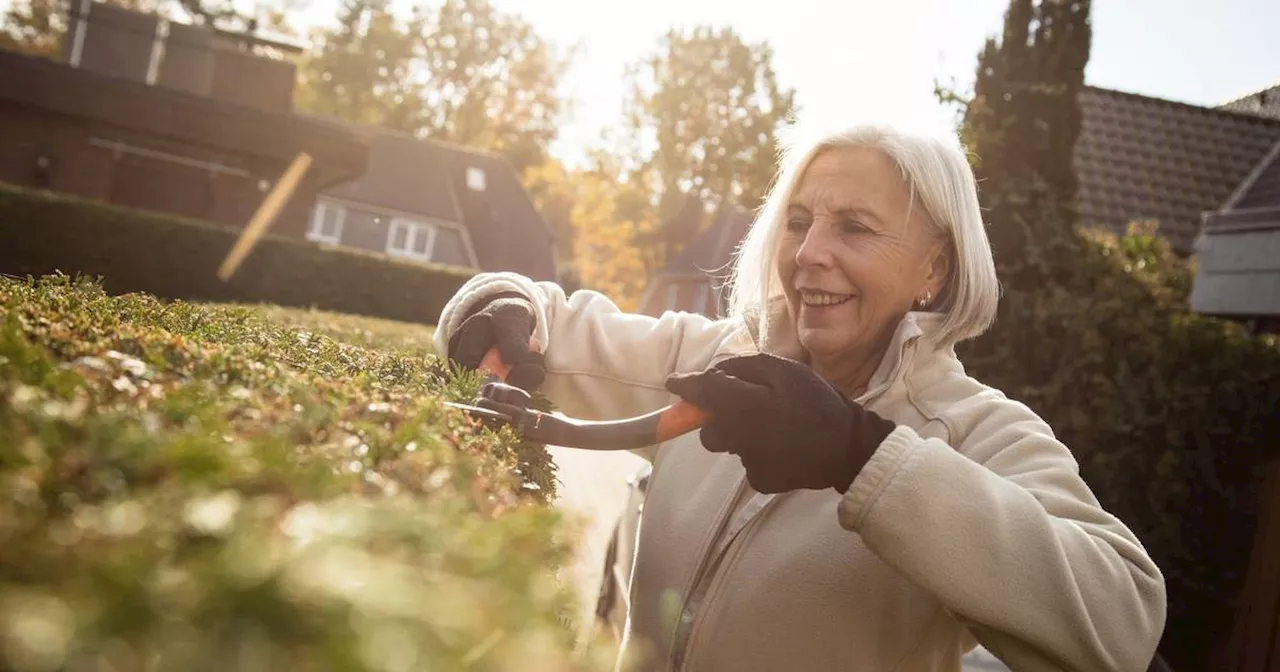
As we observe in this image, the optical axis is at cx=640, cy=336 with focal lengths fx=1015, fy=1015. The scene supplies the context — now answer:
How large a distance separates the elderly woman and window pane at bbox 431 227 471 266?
132ft

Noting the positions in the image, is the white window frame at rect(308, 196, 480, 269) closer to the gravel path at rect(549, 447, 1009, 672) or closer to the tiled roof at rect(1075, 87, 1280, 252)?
the tiled roof at rect(1075, 87, 1280, 252)

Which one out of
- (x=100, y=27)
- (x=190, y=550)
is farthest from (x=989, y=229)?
(x=100, y=27)

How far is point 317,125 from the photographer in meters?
22.2

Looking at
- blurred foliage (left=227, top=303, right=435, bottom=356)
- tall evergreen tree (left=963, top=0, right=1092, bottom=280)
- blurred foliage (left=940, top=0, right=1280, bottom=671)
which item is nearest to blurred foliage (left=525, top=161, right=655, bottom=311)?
tall evergreen tree (left=963, top=0, right=1092, bottom=280)

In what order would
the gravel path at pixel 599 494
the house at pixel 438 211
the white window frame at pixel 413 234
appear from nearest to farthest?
the gravel path at pixel 599 494 < the house at pixel 438 211 < the white window frame at pixel 413 234

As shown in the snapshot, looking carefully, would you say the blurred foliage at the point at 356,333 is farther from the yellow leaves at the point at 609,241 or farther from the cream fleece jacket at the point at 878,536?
the yellow leaves at the point at 609,241

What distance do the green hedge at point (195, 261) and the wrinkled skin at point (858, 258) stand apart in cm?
401

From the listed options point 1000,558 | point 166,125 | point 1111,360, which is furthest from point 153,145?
point 1000,558

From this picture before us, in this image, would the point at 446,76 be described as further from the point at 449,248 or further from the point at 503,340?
the point at 503,340

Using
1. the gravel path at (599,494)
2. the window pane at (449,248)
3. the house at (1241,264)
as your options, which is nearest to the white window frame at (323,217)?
the window pane at (449,248)

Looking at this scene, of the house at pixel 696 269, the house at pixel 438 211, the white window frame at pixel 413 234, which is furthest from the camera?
the white window frame at pixel 413 234

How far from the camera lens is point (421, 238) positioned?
43.0 meters

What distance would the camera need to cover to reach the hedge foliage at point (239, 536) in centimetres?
64

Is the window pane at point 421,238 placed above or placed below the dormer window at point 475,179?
below
